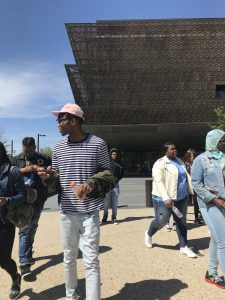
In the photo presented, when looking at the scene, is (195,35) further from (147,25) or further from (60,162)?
(60,162)

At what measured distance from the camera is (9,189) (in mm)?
4387

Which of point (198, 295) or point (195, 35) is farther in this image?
point (195, 35)

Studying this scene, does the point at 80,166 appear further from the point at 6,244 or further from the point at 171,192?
the point at 171,192

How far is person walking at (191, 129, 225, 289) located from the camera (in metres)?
4.63

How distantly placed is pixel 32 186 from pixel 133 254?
2002 mm

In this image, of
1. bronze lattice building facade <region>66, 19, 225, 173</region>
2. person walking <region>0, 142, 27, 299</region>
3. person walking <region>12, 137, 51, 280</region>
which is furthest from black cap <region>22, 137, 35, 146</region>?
bronze lattice building facade <region>66, 19, 225, 173</region>

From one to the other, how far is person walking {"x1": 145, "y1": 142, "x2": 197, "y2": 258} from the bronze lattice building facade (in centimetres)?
3891

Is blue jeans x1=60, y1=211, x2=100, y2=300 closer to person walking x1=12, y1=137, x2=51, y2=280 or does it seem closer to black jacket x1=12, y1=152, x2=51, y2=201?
person walking x1=12, y1=137, x2=51, y2=280

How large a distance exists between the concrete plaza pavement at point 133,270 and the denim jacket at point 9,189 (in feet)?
3.72

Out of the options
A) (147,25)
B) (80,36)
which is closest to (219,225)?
(80,36)

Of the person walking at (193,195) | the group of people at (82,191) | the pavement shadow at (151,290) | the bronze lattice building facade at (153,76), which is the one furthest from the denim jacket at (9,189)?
the bronze lattice building facade at (153,76)

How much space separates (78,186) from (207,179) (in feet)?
5.50

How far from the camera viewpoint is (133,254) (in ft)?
21.5

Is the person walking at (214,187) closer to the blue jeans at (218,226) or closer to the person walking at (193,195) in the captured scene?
the blue jeans at (218,226)
